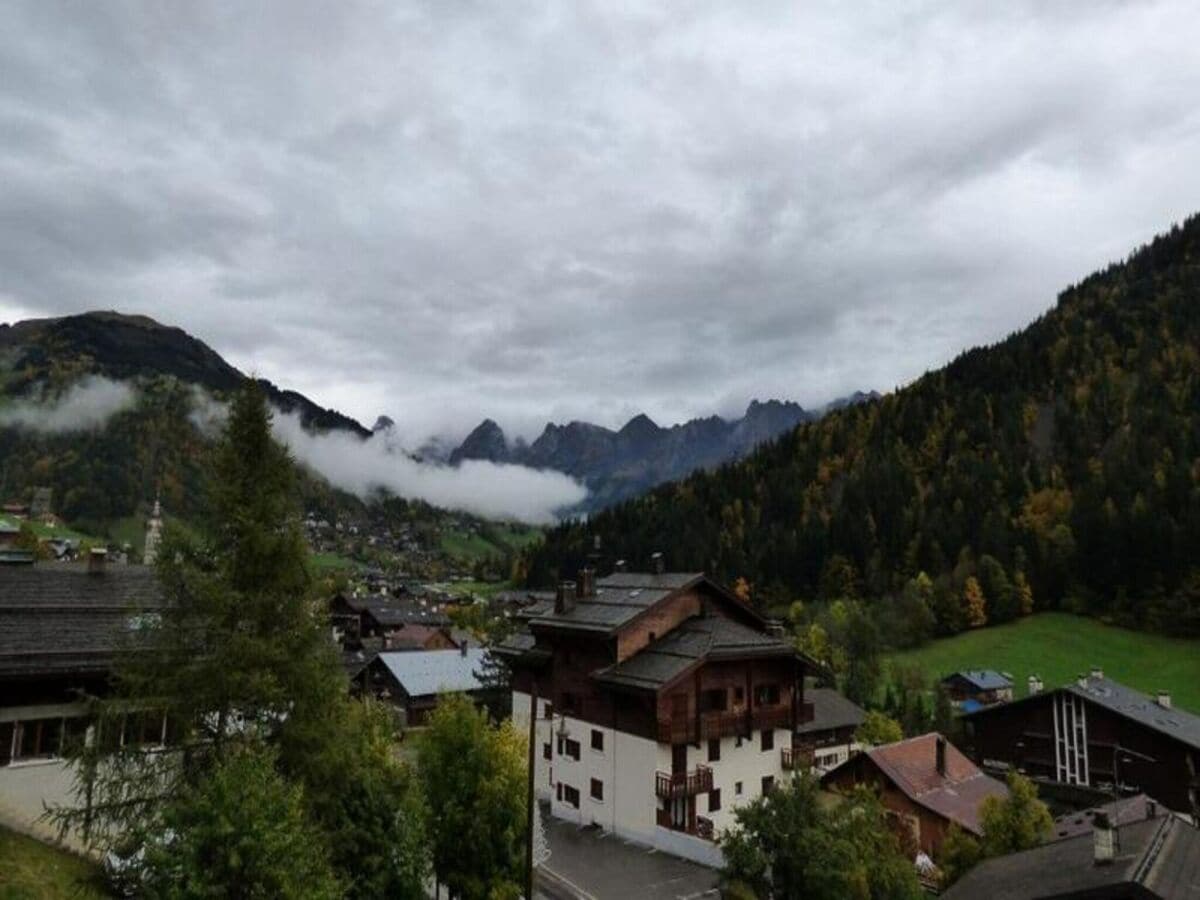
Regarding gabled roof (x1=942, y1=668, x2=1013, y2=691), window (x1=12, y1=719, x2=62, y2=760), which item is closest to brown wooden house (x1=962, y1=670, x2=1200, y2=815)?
gabled roof (x1=942, y1=668, x2=1013, y2=691)

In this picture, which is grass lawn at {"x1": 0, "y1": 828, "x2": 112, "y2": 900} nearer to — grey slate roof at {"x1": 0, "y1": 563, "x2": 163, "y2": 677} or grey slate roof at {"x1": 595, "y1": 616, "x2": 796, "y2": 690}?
grey slate roof at {"x1": 0, "y1": 563, "x2": 163, "y2": 677}

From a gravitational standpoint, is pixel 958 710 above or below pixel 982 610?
below

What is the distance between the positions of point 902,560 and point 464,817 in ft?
453

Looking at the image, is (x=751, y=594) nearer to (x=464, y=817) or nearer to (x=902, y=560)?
(x=902, y=560)

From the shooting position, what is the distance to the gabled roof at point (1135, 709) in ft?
204

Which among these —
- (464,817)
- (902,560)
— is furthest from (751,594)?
(464,817)

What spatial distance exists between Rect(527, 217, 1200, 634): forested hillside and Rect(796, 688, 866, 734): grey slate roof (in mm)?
53766

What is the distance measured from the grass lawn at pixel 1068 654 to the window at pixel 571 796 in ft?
232

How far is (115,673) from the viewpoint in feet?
61.6

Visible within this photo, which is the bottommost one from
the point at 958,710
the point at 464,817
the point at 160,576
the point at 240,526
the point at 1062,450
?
the point at 958,710

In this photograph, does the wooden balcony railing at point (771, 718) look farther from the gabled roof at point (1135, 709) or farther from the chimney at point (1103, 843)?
the gabled roof at point (1135, 709)

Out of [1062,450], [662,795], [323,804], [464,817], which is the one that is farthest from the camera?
[1062,450]

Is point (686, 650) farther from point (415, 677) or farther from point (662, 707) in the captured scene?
point (415, 677)

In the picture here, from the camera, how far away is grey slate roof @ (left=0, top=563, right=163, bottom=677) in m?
21.3
